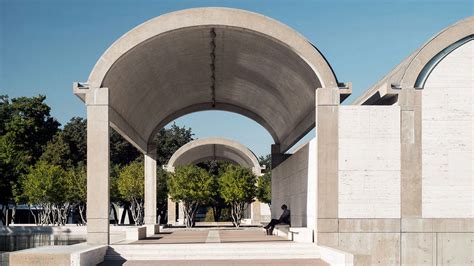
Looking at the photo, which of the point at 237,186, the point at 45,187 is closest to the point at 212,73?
the point at 237,186

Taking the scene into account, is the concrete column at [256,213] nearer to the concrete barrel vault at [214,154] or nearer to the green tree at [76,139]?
the concrete barrel vault at [214,154]

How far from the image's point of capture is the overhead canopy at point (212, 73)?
931 inches

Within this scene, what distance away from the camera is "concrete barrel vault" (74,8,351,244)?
931 inches

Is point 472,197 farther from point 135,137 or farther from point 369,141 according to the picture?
point 135,137

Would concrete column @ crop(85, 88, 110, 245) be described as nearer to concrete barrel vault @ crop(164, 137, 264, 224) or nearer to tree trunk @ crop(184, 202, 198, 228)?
tree trunk @ crop(184, 202, 198, 228)

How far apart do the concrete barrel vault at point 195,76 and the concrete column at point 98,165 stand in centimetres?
3

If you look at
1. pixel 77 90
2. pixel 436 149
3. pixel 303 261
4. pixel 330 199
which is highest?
pixel 77 90

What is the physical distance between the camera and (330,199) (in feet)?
77.5

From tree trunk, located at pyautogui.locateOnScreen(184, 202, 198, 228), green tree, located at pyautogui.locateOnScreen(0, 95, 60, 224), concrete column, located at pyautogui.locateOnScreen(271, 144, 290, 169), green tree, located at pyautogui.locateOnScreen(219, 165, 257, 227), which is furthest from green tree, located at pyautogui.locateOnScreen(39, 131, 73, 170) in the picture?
concrete column, located at pyautogui.locateOnScreen(271, 144, 290, 169)

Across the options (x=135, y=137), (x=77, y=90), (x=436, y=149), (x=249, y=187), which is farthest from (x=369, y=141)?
(x=249, y=187)

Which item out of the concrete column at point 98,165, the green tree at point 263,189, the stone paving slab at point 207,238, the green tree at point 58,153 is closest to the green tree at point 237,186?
the green tree at point 263,189

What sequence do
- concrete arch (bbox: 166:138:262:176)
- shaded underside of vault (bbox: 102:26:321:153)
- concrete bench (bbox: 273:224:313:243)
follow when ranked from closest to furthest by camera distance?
concrete bench (bbox: 273:224:313:243)
shaded underside of vault (bbox: 102:26:321:153)
concrete arch (bbox: 166:138:262:176)

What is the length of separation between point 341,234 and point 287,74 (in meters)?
7.23

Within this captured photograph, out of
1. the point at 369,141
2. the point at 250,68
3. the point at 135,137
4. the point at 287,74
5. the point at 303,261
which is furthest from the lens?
the point at 135,137
